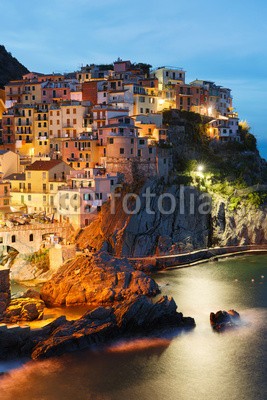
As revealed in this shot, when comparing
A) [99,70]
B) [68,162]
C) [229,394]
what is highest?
[99,70]

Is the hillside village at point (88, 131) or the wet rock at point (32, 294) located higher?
the hillside village at point (88, 131)

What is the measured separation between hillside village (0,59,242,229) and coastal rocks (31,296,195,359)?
1201 cm

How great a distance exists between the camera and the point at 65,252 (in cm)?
3647

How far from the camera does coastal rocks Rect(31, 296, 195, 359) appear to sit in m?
26.2

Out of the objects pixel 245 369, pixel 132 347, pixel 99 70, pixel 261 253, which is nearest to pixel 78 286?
pixel 132 347

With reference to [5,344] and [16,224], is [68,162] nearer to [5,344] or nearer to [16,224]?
[16,224]

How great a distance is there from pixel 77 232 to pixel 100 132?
344 inches

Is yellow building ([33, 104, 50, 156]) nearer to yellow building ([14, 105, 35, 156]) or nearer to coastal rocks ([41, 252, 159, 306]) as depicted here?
yellow building ([14, 105, 35, 156])

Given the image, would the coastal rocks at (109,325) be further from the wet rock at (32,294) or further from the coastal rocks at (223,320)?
the wet rock at (32,294)

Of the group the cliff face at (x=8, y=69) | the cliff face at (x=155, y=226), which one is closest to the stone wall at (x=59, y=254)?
the cliff face at (x=155, y=226)

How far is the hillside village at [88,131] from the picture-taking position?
41344mm

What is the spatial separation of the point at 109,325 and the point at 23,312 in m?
4.47

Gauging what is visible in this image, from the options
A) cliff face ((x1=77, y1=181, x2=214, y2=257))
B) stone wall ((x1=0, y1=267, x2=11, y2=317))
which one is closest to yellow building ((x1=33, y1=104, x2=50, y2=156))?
cliff face ((x1=77, y1=181, x2=214, y2=257))

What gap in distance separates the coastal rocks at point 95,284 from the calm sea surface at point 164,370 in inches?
138
